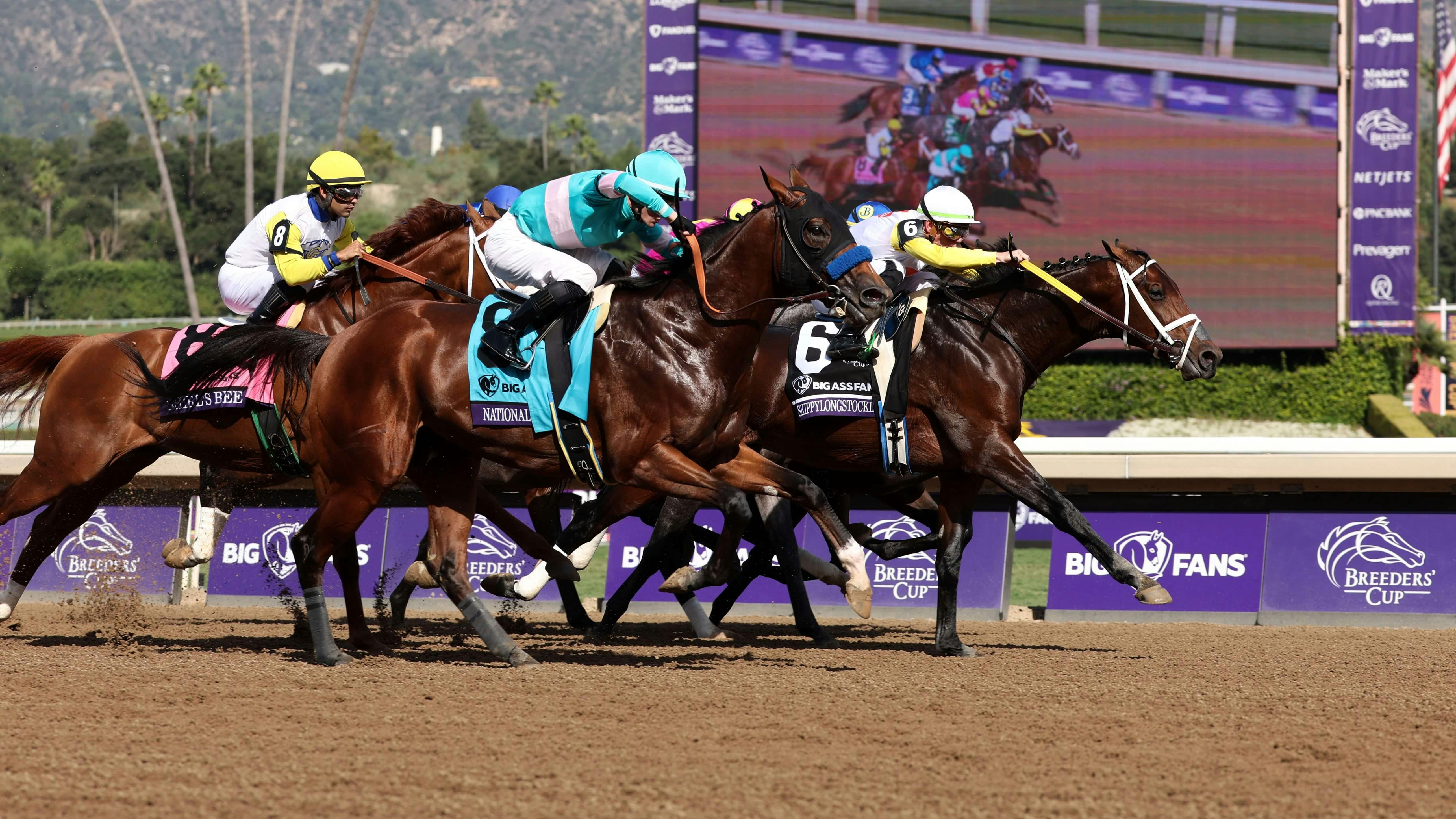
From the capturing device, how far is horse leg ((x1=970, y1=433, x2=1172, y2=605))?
712cm

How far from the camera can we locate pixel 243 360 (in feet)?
23.5

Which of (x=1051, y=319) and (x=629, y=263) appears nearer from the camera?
(x=629, y=263)

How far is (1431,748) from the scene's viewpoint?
487 cm

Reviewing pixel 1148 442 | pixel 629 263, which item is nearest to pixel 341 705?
pixel 629 263

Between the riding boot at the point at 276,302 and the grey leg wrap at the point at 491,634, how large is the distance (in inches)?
78.7

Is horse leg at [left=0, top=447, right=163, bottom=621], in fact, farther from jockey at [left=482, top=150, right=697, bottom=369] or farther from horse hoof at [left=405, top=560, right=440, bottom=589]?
jockey at [left=482, top=150, right=697, bottom=369]

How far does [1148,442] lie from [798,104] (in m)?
13.0

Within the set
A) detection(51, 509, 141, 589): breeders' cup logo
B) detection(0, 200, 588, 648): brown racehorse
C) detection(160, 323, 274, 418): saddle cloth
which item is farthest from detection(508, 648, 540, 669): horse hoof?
detection(51, 509, 141, 589): breeders' cup logo

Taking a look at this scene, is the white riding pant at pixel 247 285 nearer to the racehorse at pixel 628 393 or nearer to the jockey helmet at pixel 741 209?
the racehorse at pixel 628 393

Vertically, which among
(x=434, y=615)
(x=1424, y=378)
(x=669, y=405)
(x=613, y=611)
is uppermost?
(x=669, y=405)

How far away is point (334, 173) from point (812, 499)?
123 inches

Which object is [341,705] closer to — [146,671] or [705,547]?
[146,671]

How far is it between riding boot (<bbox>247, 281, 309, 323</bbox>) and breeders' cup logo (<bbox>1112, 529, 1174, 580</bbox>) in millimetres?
5327

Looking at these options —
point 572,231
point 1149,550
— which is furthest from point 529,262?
point 1149,550
